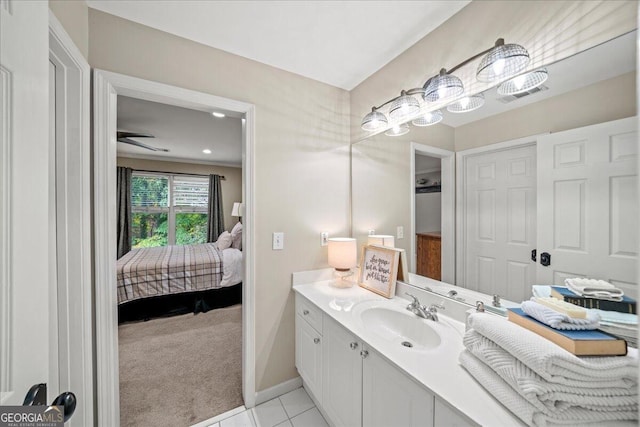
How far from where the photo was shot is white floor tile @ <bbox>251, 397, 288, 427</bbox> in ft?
5.04

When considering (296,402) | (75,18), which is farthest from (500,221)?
(75,18)

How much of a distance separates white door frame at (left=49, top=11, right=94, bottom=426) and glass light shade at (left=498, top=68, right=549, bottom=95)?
6.37ft

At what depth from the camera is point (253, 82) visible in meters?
1.67

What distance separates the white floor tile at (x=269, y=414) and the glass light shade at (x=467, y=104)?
7.04ft

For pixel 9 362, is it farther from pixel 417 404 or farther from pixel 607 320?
pixel 607 320

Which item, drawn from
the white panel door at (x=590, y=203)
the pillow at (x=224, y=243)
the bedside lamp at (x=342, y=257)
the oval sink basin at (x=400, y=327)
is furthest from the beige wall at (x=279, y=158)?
the pillow at (x=224, y=243)

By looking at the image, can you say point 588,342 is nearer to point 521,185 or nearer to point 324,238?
point 521,185

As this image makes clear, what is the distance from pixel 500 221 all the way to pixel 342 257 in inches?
38.7

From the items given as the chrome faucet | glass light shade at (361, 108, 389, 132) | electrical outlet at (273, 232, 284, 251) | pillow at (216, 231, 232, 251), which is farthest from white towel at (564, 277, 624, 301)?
pillow at (216, 231, 232, 251)

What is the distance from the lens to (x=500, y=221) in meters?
1.10

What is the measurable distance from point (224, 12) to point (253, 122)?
584 millimetres

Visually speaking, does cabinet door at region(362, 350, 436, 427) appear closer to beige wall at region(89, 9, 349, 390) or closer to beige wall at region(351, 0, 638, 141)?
beige wall at region(89, 9, 349, 390)

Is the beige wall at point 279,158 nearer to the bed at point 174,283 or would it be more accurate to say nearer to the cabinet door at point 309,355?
the cabinet door at point 309,355

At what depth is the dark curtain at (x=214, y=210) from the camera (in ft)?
18.1
